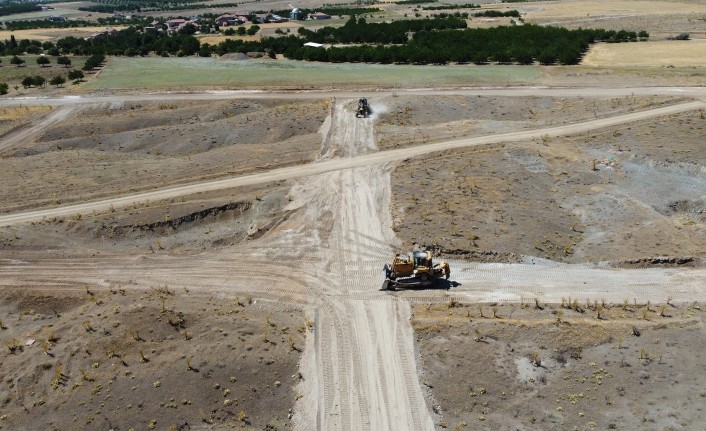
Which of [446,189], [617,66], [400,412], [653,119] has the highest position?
[617,66]

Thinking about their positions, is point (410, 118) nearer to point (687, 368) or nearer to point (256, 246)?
point (256, 246)

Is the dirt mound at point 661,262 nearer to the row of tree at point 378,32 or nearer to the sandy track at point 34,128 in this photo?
the sandy track at point 34,128

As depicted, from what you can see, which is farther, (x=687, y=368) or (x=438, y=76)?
(x=438, y=76)

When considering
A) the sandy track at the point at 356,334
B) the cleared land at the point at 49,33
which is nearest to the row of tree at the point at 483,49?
the sandy track at the point at 356,334

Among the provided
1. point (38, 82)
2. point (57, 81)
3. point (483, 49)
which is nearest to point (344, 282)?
point (483, 49)

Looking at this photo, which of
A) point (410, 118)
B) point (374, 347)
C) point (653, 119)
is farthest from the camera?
point (410, 118)

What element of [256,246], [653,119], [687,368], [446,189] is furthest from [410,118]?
[687,368]
